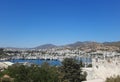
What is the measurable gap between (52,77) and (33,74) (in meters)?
1.29

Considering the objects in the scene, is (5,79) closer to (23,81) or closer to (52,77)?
(23,81)

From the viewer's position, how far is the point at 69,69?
23734 millimetres

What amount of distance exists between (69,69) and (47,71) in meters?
5.92

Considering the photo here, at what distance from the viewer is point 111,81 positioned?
14.0 m

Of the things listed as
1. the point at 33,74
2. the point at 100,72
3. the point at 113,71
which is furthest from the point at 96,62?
the point at 33,74

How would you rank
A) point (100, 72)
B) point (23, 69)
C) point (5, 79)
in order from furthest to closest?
1. point (100, 72)
2. point (23, 69)
3. point (5, 79)

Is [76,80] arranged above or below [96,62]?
below

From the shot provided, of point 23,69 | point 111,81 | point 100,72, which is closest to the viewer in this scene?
point 111,81

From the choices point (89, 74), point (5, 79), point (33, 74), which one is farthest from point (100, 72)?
point (5, 79)

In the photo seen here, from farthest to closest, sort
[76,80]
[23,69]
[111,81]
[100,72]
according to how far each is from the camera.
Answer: [76,80] → [100,72] → [23,69] → [111,81]

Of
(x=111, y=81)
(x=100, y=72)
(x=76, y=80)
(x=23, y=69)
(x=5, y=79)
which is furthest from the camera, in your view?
(x=76, y=80)

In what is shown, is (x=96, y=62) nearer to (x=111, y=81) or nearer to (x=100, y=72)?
(x=100, y=72)

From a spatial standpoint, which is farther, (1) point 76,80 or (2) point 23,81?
(1) point 76,80

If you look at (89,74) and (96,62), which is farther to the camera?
(89,74)
